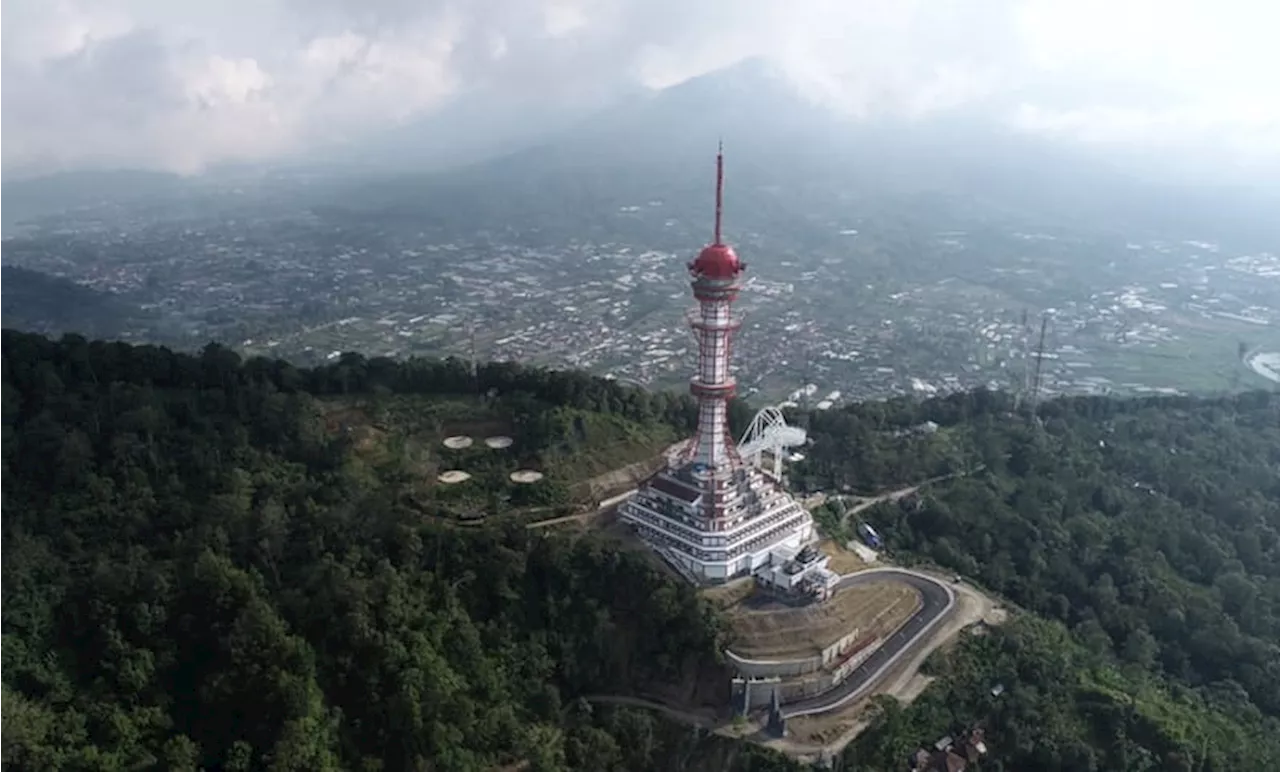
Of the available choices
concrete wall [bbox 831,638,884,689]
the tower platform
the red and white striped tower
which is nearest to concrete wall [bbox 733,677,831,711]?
Result: concrete wall [bbox 831,638,884,689]

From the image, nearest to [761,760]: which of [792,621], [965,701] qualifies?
[792,621]

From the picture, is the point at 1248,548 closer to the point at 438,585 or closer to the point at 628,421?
the point at 628,421

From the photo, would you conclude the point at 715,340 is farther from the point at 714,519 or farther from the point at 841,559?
the point at 841,559

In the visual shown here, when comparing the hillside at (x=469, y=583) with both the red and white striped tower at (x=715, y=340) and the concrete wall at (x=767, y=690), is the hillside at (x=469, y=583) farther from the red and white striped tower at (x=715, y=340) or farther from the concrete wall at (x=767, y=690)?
the red and white striped tower at (x=715, y=340)

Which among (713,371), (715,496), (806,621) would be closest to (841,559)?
(806,621)

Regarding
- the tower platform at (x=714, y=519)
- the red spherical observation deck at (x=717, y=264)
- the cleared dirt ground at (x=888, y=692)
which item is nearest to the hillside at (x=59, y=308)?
the tower platform at (x=714, y=519)

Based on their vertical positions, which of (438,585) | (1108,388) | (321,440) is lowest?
(1108,388)

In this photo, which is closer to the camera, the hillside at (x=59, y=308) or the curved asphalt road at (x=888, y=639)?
the curved asphalt road at (x=888, y=639)

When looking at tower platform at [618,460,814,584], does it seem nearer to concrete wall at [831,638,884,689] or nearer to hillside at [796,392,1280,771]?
concrete wall at [831,638,884,689]
